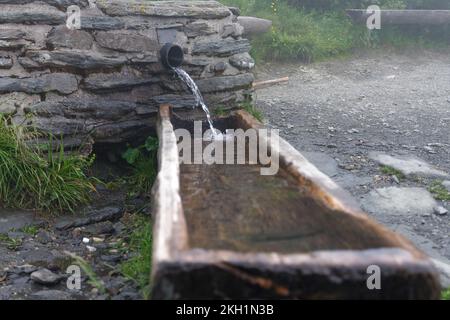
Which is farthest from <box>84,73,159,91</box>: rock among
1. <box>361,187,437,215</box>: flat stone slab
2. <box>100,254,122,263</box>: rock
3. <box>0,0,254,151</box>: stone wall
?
<box>361,187,437,215</box>: flat stone slab

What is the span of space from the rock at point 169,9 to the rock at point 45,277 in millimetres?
1762

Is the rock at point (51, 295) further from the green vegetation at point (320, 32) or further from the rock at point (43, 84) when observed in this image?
the green vegetation at point (320, 32)

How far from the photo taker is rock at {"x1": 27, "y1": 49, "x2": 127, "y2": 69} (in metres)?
3.37

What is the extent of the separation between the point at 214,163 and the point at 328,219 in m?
1.11

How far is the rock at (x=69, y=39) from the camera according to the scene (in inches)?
134

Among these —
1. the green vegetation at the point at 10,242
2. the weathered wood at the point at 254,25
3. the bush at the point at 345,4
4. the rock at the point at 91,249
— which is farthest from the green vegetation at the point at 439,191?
the bush at the point at 345,4

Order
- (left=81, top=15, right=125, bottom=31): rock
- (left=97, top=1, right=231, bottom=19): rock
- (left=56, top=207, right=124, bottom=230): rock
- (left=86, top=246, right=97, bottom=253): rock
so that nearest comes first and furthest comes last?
(left=86, top=246, right=97, bottom=253): rock → (left=56, top=207, right=124, bottom=230): rock → (left=81, top=15, right=125, bottom=31): rock → (left=97, top=1, right=231, bottom=19): rock

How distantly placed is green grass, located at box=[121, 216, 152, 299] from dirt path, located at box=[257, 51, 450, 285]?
1266 mm

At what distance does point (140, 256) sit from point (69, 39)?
149 cm

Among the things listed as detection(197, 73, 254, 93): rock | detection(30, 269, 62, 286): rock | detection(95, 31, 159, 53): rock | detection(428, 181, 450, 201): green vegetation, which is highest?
detection(95, 31, 159, 53): rock

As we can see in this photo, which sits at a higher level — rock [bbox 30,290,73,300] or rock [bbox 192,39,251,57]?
rock [bbox 192,39,251,57]

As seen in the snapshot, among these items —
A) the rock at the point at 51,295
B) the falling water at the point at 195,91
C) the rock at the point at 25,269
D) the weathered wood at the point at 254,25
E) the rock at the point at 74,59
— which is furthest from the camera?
the weathered wood at the point at 254,25

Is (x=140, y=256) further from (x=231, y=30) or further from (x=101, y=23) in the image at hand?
(x=231, y=30)

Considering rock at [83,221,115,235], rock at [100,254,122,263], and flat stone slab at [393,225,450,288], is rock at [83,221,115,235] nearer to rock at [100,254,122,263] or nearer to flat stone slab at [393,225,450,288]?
rock at [100,254,122,263]
